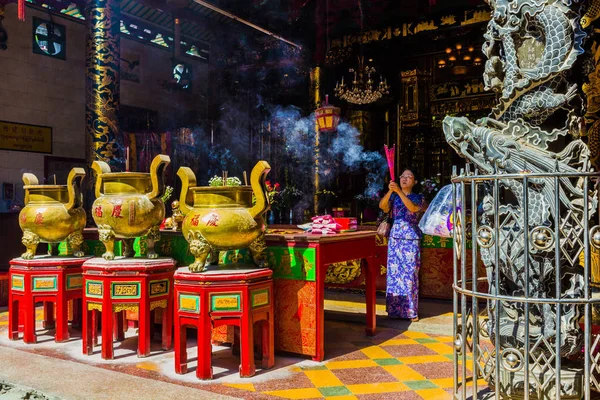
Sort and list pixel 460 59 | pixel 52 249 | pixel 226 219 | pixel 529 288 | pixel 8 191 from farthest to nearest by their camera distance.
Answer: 1. pixel 460 59
2. pixel 8 191
3. pixel 52 249
4. pixel 226 219
5. pixel 529 288

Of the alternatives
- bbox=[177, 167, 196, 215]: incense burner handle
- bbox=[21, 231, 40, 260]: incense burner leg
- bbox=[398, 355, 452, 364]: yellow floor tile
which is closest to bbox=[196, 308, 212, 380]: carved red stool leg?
bbox=[177, 167, 196, 215]: incense burner handle

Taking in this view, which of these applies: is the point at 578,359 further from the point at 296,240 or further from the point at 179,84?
the point at 179,84

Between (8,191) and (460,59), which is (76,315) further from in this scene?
(460,59)

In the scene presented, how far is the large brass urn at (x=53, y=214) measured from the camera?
4.60m

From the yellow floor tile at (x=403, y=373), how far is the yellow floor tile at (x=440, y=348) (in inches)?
21.0

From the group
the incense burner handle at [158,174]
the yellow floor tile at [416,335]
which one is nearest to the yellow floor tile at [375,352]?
the yellow floor tile at [416,335]

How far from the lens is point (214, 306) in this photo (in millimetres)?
3443

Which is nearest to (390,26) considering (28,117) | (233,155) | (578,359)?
(233,155)

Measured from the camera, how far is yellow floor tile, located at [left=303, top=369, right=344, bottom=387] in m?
3.40

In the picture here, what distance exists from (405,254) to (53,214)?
10.4ft

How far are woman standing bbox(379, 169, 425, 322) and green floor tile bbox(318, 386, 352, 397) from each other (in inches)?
78.5

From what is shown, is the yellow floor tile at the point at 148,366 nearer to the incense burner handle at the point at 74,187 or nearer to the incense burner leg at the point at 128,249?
the incense burner leg at the point at 128,249

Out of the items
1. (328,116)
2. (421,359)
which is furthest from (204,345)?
(328,116)

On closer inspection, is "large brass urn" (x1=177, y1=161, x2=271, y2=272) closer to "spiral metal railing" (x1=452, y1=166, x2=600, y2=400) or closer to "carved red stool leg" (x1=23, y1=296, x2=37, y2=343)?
"spiral metal railing" (x1=452, y1=166, x2=600, y2=400)
